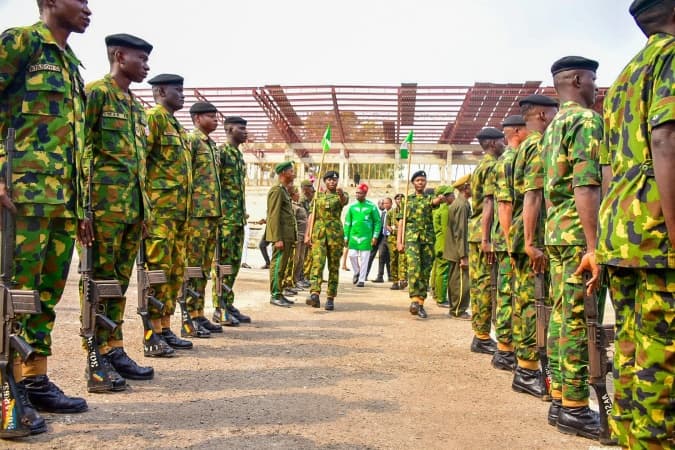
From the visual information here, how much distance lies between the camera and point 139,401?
3480mm

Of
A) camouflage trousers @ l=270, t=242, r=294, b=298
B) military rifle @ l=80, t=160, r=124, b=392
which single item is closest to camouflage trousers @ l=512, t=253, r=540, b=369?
military rifle @ l=80, t=160, r=124, b=392

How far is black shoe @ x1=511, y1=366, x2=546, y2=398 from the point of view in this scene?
4043 millimetres

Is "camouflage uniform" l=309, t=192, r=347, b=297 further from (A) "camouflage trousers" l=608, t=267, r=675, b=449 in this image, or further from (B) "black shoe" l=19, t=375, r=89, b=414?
(A) "camouflage trousers" l=608, t=267, r=675, b=449

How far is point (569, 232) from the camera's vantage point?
126 inches

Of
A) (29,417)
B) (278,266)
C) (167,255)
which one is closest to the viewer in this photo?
(29,417)

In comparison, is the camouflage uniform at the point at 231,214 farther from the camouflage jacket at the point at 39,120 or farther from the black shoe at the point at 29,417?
the black shoe at the point at 29,417

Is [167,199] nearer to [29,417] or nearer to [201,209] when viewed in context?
[201,209]

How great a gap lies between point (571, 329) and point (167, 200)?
3403mm

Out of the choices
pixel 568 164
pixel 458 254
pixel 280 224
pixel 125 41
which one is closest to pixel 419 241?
pixel 458 254

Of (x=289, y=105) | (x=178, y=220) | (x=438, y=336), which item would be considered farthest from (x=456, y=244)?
(x=289, y=105)

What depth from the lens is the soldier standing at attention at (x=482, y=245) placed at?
5.41 metres

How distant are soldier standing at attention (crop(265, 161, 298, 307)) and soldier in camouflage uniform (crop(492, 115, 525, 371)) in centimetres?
391

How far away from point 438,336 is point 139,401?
375cm

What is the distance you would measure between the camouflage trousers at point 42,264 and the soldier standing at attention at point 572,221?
2.77m
